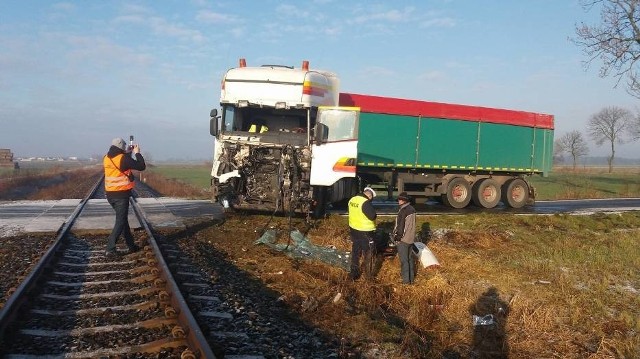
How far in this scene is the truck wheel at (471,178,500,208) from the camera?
17.2 meters

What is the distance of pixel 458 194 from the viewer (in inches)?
666

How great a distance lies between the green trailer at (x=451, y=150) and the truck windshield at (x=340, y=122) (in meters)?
3.13

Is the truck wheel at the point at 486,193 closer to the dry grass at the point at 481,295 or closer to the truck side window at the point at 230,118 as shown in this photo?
the dry grass at the point at 481,295

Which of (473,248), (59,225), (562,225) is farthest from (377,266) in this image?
(59,225)

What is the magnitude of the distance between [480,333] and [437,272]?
7.21ft

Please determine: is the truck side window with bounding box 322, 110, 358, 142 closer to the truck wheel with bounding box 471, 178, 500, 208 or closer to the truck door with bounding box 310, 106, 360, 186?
the truck door with bounding box 310, 106, 360, 186

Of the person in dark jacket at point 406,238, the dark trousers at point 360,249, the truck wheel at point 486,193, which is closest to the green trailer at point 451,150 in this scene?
the truck wheel at point 486,193

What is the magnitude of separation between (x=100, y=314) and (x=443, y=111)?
13182 millimetres

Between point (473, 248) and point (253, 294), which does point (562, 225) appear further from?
point (253, 294)

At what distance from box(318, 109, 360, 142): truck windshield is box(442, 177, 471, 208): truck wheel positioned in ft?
20.5

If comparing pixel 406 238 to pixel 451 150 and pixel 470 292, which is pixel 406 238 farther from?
pixel 451 150

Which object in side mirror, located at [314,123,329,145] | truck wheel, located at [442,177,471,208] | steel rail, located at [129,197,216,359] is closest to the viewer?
steel rail, located at [129,197,216,359]

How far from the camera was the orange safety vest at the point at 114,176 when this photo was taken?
8367mm

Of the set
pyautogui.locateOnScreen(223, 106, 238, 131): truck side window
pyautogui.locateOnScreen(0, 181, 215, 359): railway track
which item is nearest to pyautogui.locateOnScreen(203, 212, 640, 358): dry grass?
pyautogui.locateOnScreen(0, 181, 215, 359): railway track
